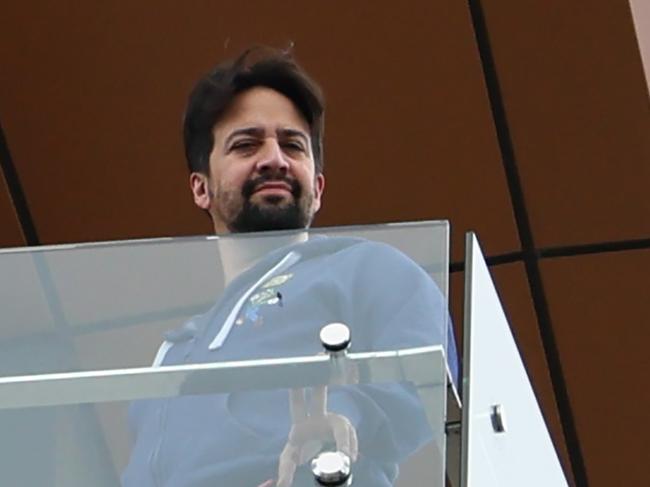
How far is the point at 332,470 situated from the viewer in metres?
0.96

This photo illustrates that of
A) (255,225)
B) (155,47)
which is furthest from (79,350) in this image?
(155,47)

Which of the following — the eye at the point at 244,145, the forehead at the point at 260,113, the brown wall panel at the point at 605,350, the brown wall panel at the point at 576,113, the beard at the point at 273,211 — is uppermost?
the forehead at the point at 260,113

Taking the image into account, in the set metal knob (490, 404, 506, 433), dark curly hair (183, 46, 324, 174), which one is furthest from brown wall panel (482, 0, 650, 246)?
metal knob (490, 404, 506, 433)

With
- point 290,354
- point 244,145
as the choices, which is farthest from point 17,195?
point 290,354

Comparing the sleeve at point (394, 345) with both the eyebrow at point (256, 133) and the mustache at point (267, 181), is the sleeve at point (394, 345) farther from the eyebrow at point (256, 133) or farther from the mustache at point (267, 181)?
the eyebrow at point (256, 133)

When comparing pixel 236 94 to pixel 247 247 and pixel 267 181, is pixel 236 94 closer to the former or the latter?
pixel 267 181

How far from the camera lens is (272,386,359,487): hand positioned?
3.21 feet

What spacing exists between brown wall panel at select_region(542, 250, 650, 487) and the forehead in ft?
3.22

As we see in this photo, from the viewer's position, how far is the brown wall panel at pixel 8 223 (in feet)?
8.27

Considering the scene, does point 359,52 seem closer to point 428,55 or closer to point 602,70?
point 428,55

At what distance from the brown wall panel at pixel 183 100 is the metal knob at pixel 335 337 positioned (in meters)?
1.49

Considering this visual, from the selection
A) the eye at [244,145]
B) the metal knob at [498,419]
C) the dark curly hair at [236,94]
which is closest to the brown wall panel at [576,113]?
the dark curly hair at [236,94]

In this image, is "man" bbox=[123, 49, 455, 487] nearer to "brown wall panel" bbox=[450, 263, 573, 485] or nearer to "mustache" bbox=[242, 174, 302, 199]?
"mustache" bbox=[242, 174, 302, 199]

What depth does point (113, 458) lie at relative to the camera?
3.37 ft
